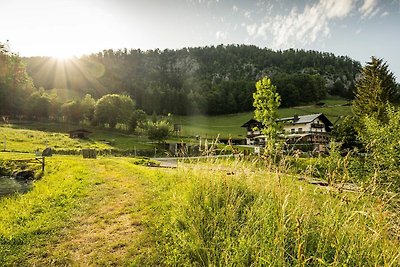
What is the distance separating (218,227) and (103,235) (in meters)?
4.12

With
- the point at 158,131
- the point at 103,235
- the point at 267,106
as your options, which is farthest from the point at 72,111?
the point at 103,235

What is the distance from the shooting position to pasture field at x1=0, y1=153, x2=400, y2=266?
16.6ft

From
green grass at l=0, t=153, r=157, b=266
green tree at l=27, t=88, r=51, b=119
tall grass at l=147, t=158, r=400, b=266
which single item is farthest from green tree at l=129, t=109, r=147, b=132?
tall grass at l=147, t=158, r=400, b=266

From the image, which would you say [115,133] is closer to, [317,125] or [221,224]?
[317,125]

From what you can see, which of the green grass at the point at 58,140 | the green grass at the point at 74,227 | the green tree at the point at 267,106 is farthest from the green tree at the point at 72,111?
the green grass at the point at 74,227

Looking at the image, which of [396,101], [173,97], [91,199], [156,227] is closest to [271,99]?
[396,101]

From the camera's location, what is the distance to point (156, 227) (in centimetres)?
857

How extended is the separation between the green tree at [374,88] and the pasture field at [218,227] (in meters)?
46.9

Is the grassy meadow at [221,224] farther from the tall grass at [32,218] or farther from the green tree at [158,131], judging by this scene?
the green tree at [158,131]

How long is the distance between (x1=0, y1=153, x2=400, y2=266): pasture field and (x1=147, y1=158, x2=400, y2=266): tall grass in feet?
0.09

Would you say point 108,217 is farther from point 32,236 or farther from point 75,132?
point 75,132

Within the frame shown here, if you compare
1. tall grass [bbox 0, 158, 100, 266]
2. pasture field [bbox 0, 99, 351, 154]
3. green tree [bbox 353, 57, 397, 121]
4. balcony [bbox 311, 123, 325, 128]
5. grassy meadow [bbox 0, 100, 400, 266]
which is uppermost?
green tree [bbox 353, 57, 397, 121]

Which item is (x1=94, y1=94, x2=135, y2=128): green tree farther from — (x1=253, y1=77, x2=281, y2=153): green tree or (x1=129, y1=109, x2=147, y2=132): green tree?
(x1=253, y1=77, x2=281, y2=153): green tree

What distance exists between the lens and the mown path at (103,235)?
725 centimetres
